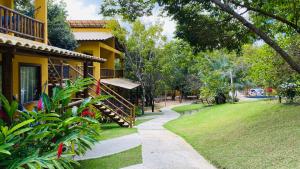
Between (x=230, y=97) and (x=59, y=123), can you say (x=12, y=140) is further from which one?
(x=230, y=97)

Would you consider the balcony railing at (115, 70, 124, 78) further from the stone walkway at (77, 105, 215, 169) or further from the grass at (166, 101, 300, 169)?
the grass at (166, 101, 300, 169)

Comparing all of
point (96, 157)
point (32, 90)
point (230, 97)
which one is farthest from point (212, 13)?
point (230, 97)

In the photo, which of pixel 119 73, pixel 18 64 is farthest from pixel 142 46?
pixel 18 64

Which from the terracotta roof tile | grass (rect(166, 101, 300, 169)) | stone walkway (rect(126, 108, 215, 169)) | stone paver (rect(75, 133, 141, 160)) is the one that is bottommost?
stone paver (rect(75, 133, 141, 160))

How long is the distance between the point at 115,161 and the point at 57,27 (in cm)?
1527

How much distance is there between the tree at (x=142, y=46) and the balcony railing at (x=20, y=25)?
17.1 m

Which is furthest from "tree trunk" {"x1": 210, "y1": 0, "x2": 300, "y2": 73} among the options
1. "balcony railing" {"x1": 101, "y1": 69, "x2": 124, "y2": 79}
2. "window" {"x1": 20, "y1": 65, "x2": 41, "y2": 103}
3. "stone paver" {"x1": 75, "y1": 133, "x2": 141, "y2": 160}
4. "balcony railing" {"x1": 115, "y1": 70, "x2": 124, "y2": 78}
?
"balcony railing" {"x1": 115, "y1": 70, "x2": 124, "y2": 78}

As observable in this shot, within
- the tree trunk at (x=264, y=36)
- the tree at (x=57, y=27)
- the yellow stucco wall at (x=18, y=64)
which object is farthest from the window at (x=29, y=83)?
the tree at (x=57, y=27)

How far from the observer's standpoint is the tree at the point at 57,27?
23.7 metres

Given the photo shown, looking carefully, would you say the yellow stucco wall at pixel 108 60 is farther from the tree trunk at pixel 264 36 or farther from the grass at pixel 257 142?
the tree trunk at pixel 264 36

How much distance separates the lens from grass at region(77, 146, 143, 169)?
10203mm

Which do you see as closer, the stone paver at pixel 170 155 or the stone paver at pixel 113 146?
the stone paver at pixel 170 155

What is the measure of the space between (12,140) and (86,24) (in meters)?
26.8

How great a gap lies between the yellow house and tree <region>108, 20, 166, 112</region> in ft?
3.09
